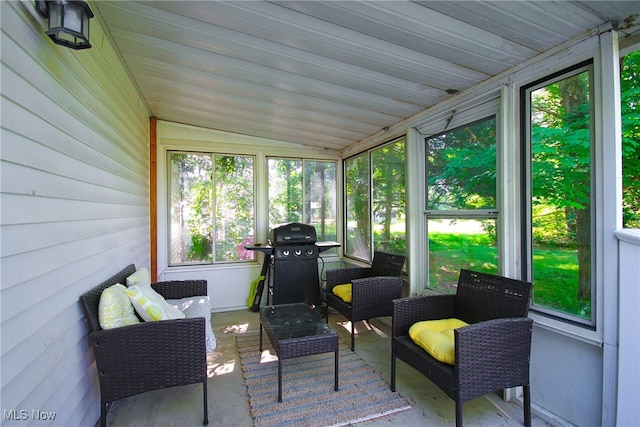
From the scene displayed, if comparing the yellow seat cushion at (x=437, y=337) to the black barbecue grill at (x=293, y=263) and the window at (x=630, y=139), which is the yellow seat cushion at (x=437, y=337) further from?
the black barbecue grill at (x=293, y=263)

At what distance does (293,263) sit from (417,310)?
184 centimetres

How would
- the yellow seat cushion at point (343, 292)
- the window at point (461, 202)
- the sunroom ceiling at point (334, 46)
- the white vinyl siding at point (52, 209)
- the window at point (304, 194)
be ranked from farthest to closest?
the window at point (304, 194) < the yellow seat cushion at point (343, 292) < the window at point (461, 202) < the sunroom ceiling at point (334, 46) < the white vinyl siding at point (52, 209)

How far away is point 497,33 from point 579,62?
519 millimetres

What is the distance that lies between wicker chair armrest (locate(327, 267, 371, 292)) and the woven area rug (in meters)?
0.85

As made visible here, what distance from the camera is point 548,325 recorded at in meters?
1.83

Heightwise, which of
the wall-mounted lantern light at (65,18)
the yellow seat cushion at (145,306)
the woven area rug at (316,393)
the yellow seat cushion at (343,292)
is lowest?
the woven area rug at (316,393)

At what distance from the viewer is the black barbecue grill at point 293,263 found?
362 cm

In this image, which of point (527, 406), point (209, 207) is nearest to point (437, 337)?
point (527, 406)

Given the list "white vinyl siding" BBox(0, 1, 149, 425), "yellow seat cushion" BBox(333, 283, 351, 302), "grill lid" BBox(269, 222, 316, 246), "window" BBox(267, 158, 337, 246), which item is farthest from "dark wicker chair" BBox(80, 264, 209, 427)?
"window" BBox(267, 158, 337, 246)

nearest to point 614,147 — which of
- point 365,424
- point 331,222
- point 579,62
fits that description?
point 579,62

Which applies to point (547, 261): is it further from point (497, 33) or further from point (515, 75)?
point (497, 33)

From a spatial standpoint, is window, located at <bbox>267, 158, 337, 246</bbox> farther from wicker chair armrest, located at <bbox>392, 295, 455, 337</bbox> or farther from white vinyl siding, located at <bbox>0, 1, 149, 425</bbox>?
wicker chair armrest, located at <bbox>392, 295, 455, 337</bbox>

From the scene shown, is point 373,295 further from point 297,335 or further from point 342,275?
point 297,335

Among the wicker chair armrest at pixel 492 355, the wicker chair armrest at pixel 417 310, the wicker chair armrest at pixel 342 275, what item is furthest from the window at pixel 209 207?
the wicker chair armrest at pixel 492 355
